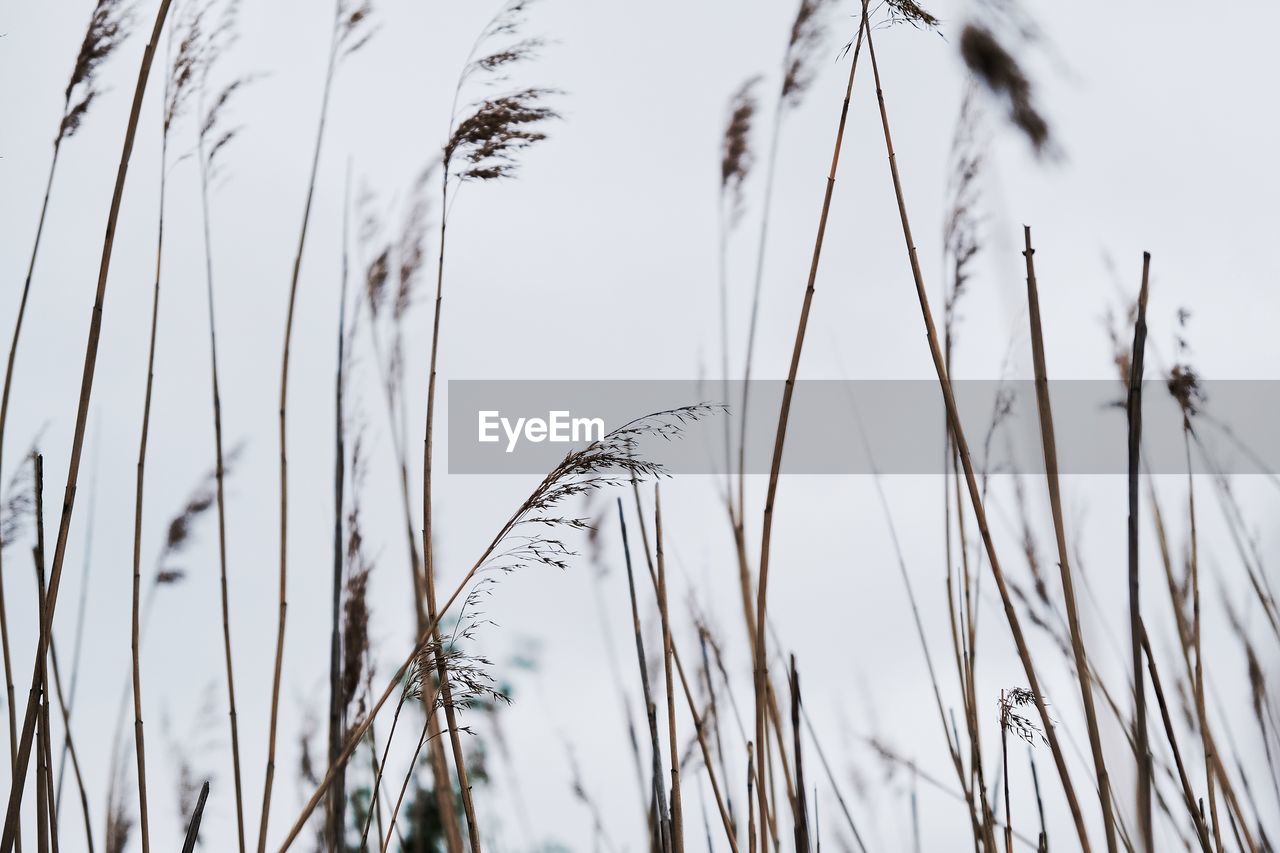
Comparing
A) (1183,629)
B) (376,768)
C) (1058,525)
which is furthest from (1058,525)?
(376,768)

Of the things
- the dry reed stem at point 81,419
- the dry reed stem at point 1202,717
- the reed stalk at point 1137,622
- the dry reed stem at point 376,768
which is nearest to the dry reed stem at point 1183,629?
the dry reed stem at point 1202,717

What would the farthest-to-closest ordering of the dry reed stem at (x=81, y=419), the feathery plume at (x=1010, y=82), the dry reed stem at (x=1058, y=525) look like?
the dry reed stem at (x=81, y=419), the dry reed stem at (x=1058, y=525), the feathery plume at (x=1010, y=82)

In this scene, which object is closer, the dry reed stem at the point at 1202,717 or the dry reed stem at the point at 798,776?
the dry reed stem at the point at 798,776

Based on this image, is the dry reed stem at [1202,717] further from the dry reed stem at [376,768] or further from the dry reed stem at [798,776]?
the dry reed stem at [376,768]

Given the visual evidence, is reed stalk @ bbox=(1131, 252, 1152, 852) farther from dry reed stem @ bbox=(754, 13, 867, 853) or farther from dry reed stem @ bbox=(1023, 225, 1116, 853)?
dry reed stem @ bbox=(754, 13, 867, 853)

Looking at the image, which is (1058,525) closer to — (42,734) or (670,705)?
(670,705)

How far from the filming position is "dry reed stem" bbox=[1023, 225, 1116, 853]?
2.41 ft

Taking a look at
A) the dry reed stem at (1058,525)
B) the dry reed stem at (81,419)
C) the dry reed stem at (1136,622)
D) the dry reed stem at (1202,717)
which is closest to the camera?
the dry reed stem at (1136,622)

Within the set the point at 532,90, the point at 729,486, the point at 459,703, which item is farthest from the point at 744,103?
the point at 459,703

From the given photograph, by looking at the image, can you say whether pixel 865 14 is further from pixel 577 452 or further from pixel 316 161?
pixel 316 161

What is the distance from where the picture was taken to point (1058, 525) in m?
0.75

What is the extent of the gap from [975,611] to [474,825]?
70 centimetres

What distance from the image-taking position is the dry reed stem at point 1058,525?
734 mm

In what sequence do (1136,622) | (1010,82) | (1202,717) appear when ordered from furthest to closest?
(1202,717) < (1136,622) < (1010,82)
